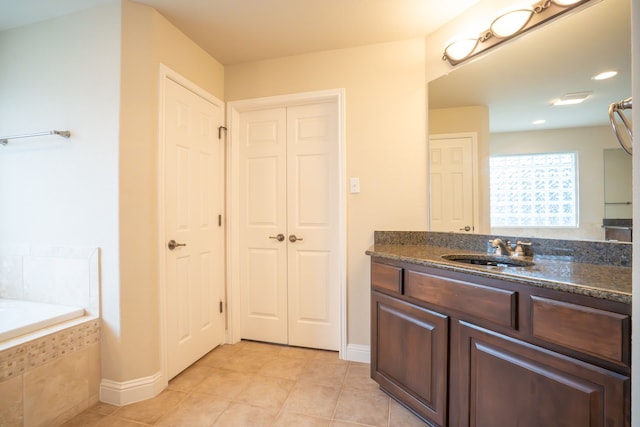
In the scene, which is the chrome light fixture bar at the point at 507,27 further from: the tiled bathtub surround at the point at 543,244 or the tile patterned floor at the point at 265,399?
the tile patterned floor at the point at 265,399

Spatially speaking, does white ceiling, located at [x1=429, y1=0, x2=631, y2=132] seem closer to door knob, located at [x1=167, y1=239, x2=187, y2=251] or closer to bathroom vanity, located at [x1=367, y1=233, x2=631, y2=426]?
bathroom vanity, located at [x1=367, y1=233, x2=631, y2=426]

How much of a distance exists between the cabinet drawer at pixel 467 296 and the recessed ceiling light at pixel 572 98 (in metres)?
1.06

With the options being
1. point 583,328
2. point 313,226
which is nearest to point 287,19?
point 313,226

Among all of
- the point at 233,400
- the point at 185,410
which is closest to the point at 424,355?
the point at 233,400

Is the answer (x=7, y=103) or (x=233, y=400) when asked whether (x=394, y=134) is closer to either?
(x=233, y=400)

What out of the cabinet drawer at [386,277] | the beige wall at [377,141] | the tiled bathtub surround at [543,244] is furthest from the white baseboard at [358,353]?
the tiled bathtub surround at [543,244]

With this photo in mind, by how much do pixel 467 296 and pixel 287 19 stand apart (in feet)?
6.36

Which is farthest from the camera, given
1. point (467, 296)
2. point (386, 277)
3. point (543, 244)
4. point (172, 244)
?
point (172, 244)

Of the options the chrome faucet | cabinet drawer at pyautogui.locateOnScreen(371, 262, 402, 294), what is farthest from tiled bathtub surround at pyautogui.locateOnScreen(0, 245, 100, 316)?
the chrome faucet

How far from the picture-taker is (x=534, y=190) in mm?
1518

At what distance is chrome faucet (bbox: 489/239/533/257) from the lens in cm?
151

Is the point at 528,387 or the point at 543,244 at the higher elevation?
the point at 543,244

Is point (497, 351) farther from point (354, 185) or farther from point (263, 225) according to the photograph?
point (263, 225)

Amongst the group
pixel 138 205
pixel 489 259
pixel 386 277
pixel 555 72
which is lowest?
pixel 386 277
